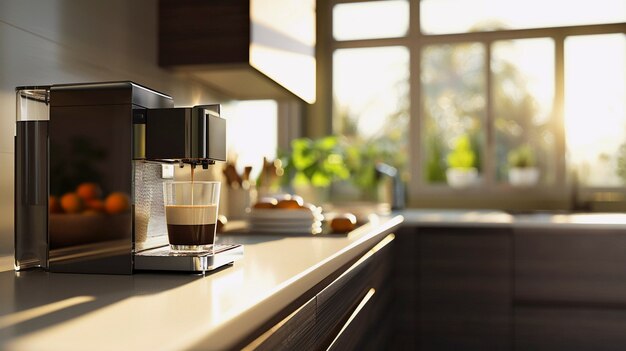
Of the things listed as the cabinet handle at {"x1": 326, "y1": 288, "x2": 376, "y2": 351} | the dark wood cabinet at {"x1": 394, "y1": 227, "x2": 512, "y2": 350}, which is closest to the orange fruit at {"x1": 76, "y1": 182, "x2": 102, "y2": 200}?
the cabinet handle at {"x1": 326, "y1": 288, "x2": 376, "y2": 351}

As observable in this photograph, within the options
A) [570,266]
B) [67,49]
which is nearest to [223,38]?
[67,49]

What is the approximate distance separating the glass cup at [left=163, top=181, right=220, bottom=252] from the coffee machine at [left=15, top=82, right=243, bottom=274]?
0.15 feet

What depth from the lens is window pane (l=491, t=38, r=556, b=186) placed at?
3.77 meters

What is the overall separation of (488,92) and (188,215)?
304 centimetres

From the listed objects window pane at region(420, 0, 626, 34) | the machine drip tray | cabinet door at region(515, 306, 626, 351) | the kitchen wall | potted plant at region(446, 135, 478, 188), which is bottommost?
cabinet door at region(515, 306, 626, 351)

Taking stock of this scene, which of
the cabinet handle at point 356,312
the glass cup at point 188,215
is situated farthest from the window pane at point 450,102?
the glass cup at point 188,215

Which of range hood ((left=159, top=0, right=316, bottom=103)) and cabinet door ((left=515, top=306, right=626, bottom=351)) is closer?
range hood ((left=159, top=0, right=316, bottom=103))

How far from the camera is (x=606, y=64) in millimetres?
3734

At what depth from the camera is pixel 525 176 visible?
3742 mm

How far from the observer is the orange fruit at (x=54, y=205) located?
3.70ft

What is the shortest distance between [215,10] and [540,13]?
254cm

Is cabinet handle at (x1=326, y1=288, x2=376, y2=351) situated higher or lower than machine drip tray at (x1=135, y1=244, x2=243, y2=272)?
lower

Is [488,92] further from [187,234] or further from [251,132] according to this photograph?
[187,234]

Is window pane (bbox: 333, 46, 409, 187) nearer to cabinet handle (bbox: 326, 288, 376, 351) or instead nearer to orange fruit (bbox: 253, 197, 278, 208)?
orange fruit (bbox: 253, 197, 278, 208)
